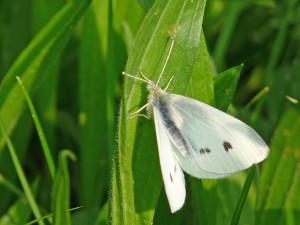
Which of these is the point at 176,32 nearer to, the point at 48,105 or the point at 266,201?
the point at 266,201

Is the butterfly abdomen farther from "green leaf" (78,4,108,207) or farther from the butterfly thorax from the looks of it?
"green leaf" (78,4,108,207)

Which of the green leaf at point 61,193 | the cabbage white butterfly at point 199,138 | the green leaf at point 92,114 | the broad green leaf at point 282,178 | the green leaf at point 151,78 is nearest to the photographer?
the green leaf at point 61,193

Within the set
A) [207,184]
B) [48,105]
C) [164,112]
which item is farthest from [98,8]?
[207,184]

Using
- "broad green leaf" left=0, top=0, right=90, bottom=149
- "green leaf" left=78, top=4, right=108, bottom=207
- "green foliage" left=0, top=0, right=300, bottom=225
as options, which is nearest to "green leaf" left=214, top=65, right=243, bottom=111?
"green foliage" left=0, top=0, right=300, bottom=225

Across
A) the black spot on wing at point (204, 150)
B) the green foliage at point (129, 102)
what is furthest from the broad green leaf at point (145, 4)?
the black spot on wing at point (204, 150)

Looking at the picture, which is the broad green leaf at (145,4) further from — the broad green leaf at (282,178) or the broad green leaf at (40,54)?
the broad green leaf at (282,178)

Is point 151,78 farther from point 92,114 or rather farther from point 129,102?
point 92,114
